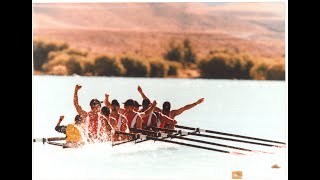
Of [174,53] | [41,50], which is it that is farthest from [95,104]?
[174,53]

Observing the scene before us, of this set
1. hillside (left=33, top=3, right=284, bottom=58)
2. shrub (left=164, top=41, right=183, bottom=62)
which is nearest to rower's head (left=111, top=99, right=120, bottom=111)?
Answer: hillside (left=33, top=3, right=284, bottom=58)

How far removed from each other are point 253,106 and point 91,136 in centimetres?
119

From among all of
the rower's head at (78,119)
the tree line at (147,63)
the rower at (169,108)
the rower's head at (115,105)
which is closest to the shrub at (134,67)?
the tree line at (147,63)

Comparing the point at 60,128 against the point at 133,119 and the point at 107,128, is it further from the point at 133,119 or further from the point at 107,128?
the point at 133,119

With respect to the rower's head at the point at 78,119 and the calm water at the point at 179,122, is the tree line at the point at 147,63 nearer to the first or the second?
the calm water at the point at 179,122

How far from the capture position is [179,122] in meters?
4.41

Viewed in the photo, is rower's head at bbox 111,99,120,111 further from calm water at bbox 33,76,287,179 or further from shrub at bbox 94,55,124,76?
shrub at bbox 94,55,124,76

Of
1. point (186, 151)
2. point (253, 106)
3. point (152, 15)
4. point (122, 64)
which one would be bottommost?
point (186, 151)

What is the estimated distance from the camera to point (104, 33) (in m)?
4.43

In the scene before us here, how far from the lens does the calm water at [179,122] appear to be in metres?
4.30

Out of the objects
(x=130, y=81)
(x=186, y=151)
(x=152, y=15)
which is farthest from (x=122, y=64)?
(x=186, y=151)

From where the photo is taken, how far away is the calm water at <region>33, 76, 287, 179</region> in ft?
14.1

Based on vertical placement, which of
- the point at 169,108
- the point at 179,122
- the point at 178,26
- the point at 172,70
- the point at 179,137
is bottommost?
the point at 179,137
